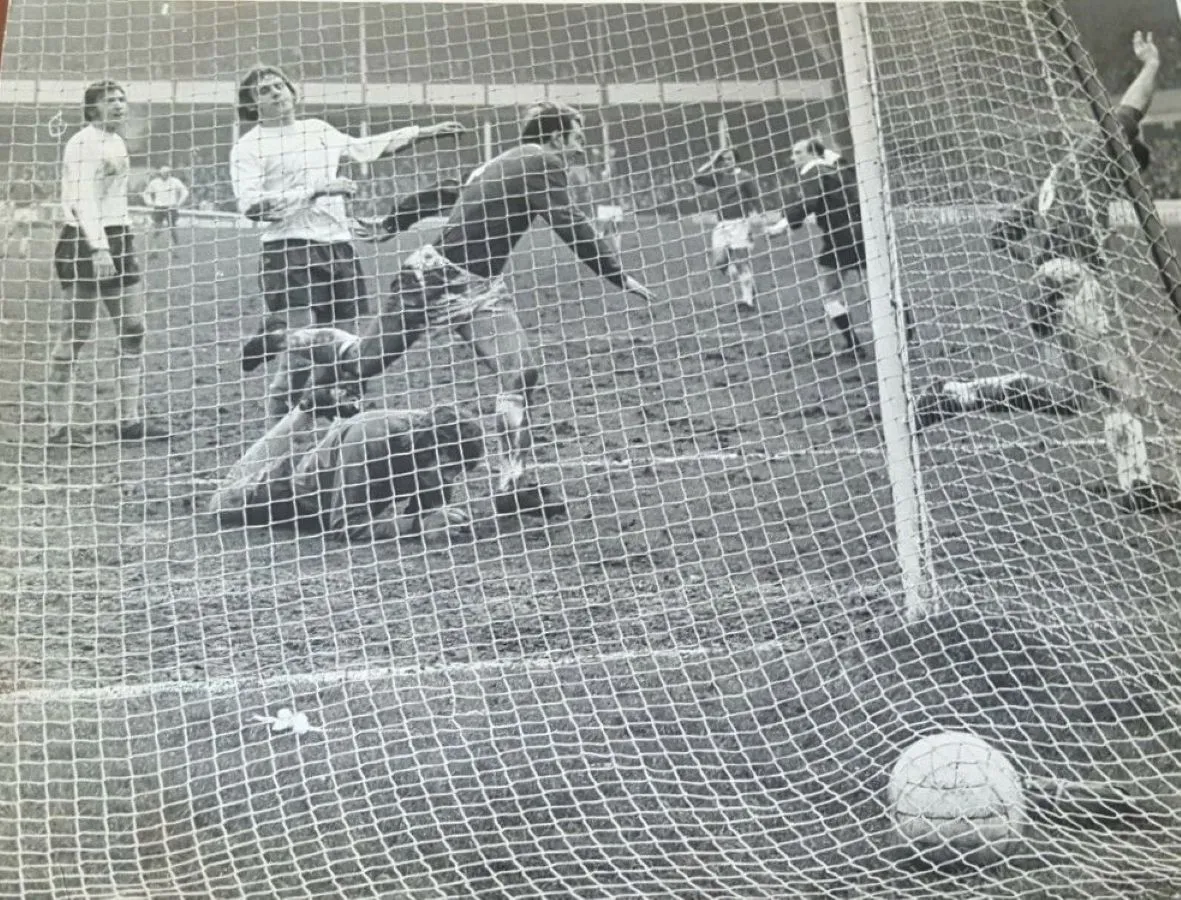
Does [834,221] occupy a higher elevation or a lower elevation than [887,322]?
higher

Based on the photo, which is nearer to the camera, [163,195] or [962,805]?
[962,805]

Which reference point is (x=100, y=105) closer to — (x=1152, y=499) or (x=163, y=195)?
(x=163, y=195)

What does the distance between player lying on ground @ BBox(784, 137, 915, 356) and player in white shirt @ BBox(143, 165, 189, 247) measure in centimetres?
105

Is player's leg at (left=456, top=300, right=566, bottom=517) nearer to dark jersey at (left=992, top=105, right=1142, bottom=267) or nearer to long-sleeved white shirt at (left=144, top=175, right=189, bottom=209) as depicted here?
long-sleeved white shirt at (left=144, top=175, right=189, bottom=209)

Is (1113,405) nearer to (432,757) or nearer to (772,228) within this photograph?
(772,228)

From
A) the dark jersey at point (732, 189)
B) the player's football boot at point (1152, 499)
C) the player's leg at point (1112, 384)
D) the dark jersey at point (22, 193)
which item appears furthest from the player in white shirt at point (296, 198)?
the player's football boot at point (1152, 499)

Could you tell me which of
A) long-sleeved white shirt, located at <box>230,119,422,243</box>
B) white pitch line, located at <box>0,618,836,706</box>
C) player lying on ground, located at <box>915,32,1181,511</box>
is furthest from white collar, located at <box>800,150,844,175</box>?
white pitch line, located at <box>0,618,836,706</box>

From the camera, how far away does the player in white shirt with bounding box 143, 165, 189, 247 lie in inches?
75.3

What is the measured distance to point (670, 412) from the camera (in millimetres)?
1923

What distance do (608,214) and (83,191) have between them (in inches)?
35.3

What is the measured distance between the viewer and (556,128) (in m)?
1.96

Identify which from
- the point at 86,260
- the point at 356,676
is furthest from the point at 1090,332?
the point at 86,260

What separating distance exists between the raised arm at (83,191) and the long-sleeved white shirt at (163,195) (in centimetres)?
9

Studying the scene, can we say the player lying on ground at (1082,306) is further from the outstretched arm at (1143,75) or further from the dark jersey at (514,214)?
the dark jersey at (514,214)
